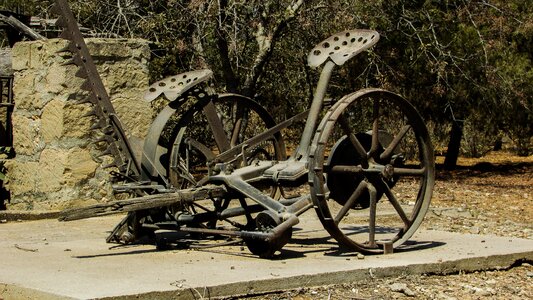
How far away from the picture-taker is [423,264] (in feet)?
21.2

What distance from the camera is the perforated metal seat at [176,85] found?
706cm

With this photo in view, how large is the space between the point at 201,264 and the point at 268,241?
454 millimetres

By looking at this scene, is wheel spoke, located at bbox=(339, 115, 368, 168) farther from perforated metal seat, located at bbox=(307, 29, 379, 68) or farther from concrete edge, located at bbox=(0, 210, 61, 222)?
concrete edge, located at bbox=(0, 210, 61, 222)

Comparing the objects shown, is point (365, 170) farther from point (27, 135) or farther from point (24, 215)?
point (27, 135)

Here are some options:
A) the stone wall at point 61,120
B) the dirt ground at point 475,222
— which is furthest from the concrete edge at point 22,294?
the stone wall at point 61,120

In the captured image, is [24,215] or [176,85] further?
[24,215]

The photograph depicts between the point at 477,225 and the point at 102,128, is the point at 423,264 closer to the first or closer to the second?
the point at 102,128

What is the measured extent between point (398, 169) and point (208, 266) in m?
1.62

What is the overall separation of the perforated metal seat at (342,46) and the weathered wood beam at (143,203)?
113 centimetres

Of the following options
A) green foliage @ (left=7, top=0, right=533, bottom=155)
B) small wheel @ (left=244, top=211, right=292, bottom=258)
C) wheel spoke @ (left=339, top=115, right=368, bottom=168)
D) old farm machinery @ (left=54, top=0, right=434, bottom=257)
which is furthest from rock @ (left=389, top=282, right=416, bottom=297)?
green foliage @ (left=7, top=0, right=533, bottom=155)

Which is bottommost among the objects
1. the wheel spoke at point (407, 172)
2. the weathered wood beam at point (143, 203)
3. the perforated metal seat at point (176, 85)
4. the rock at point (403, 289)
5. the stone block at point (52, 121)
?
the rock at point (403, 289)

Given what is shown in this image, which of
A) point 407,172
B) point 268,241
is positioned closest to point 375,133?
point 407,172

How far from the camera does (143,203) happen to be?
257 inches

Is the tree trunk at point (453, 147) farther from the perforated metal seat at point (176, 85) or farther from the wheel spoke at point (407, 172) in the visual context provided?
the perforated metal seat at point (176, 85)
